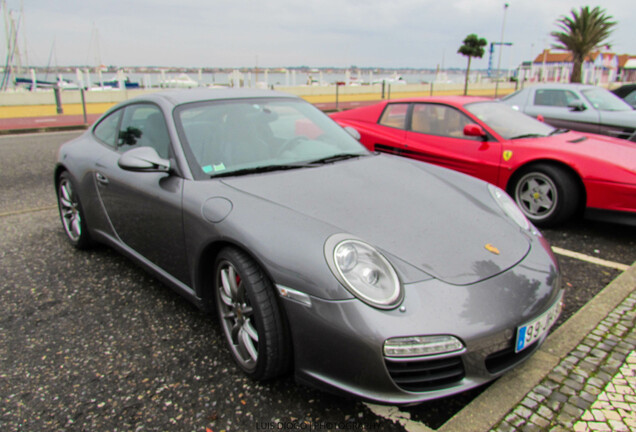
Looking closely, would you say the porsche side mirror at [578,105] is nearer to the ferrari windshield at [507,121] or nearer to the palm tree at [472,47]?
the ferrari windshield at [507,121]

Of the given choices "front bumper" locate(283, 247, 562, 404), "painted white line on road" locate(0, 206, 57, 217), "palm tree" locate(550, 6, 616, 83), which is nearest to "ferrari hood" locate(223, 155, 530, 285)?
"front bumper" locate(283, 247, 562, 404)

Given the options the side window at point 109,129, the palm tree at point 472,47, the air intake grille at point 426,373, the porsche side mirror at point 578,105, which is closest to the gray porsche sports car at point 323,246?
the air intake grille at point 426,373

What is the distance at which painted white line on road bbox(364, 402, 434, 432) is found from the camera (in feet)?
6.28

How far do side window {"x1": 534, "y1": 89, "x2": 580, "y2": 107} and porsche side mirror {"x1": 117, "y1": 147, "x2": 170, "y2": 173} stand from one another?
7.25m

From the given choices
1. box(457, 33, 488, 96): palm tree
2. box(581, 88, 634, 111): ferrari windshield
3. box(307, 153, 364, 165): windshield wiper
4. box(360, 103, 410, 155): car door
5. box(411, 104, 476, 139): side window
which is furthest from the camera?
box(457, 33, 488, 96): palm tree

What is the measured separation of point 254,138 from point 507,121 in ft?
11.1

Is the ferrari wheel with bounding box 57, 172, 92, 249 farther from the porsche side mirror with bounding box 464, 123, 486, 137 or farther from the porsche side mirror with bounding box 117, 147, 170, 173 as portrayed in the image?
the porsche side mirror with bounding box 464, 123, 486, 137

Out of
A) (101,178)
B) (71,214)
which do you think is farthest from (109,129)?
(71,214)

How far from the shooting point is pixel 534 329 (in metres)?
1.96

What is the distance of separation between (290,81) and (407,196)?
3440 centimetres

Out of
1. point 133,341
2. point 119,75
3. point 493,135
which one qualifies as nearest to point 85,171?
point 133,341

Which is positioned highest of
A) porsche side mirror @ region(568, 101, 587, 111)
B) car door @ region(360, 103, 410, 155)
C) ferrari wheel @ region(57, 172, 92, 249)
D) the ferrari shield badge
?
porsche side mirror @ region(568, 101, 587, 111)

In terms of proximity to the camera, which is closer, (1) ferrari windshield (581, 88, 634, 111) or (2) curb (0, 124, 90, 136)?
(1) ferrari windshield (581, 88, 634, 111)

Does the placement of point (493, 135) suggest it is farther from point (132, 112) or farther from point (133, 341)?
point (133, 341)
